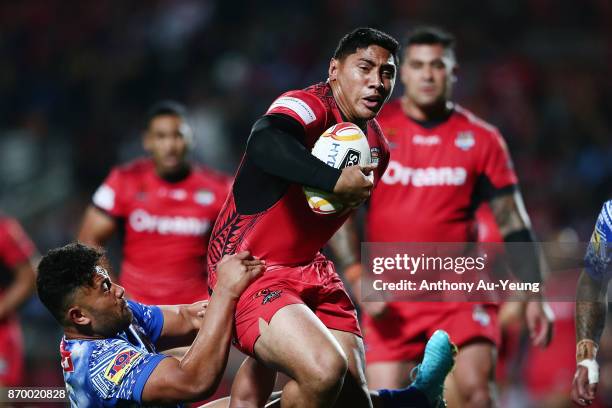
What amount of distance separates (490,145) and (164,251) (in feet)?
8.48

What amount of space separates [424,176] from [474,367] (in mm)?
1255

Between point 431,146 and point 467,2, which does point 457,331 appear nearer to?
point 431,146

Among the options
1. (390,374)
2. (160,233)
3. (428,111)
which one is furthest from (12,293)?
(428,111)

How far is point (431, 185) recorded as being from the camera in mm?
6520

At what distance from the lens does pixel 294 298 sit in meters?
4.38

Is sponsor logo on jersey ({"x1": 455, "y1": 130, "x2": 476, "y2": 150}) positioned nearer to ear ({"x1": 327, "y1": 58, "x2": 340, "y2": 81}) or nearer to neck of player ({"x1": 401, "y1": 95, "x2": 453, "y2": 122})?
neck of player ({"x1": 401, "y1": 95, "x2": 453, "y2": 122})

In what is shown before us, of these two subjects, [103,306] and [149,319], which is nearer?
[103,306]

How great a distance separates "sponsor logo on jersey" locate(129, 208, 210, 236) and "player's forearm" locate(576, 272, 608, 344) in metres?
3.53

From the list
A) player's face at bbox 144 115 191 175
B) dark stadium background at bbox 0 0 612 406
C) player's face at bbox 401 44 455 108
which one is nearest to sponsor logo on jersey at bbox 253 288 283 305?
player's face at bbox 401 44 455 108

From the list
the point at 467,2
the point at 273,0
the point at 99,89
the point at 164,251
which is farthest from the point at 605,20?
the point at 164,251

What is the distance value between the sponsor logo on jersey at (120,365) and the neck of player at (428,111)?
307 centimetres

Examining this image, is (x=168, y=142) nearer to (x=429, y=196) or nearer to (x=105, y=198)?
(x=105, y=198)

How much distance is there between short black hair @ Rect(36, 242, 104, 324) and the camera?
432 cm

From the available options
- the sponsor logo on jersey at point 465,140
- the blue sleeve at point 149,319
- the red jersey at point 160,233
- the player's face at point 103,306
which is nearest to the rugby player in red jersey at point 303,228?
the blue sleeve at point 149,319
